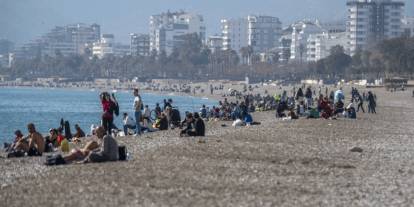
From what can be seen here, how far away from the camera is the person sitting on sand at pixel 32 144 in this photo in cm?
2155

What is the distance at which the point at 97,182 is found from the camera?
1569cm

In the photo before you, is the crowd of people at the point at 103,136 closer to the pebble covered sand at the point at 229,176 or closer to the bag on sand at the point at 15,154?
the bag on sand at the point at 15,154

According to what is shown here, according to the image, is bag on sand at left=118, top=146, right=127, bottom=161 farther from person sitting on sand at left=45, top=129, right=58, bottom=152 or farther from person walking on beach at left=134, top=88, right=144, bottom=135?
person walking on beach at left=134, top=88, right=144, bottom=135

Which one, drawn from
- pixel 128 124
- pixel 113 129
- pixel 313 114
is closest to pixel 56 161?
pixel 113 129

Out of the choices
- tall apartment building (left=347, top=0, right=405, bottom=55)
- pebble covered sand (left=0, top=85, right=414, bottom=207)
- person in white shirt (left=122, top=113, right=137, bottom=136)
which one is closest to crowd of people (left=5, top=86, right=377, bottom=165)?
person in white shirt (left=122, top=113, right=137, bottom=136)

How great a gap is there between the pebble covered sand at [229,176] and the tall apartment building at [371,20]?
150 m

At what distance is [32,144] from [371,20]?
15760 cm

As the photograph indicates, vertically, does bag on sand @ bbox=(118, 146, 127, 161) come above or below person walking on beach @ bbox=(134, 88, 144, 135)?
below

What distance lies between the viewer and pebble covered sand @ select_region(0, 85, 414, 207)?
13.9 metres

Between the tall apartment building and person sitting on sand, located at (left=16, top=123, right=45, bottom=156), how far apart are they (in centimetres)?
15219

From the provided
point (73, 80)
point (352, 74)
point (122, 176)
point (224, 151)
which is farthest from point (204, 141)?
point (73, 80)

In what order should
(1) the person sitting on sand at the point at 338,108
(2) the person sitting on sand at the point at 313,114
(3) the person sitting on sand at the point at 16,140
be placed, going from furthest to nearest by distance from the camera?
(1) the person sitting on sand at the point at 338,108 → (2) the person sitting on sand at the point at 313,114 → (3) the person sitting on sand at the point at 16,140

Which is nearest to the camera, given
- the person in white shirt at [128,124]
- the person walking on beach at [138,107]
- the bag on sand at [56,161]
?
the bag on sand at [56,161]

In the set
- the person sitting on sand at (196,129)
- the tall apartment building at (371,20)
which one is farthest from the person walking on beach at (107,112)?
the tall apartment building at (371,20)
